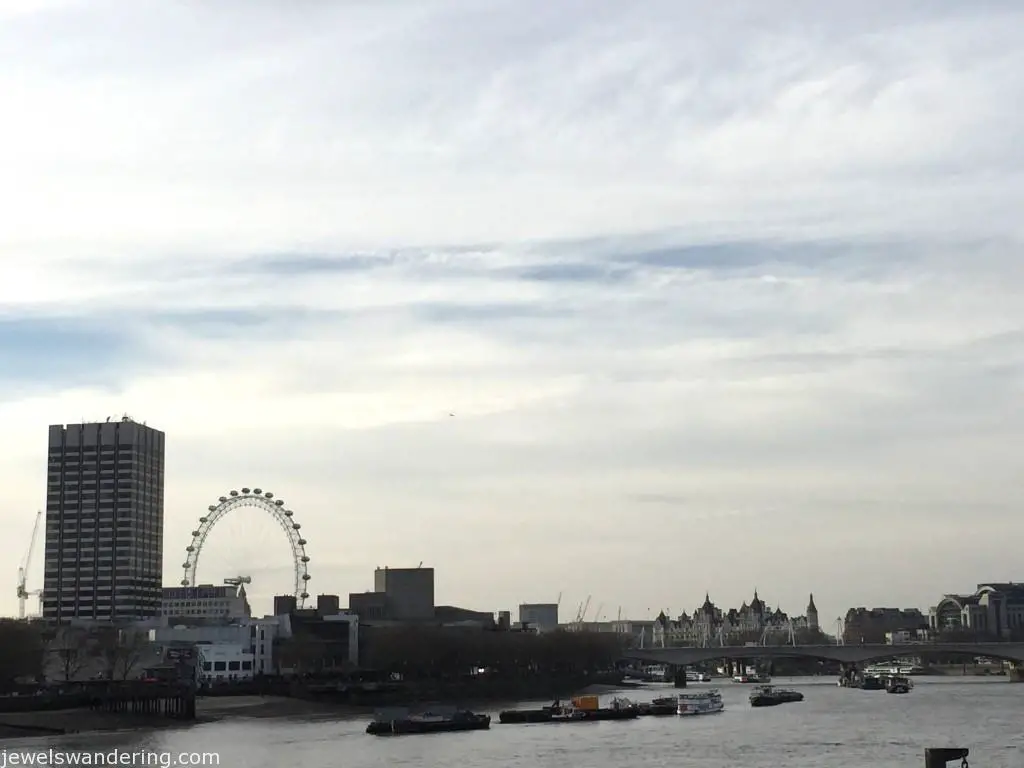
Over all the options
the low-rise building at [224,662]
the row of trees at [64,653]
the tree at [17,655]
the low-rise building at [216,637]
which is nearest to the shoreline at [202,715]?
the row of trees at [64,653]

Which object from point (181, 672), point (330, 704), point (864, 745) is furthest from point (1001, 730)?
point (181, 672)

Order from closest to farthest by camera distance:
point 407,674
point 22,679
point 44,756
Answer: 1. point 44,756
2. point 22,679
3. point 407,674

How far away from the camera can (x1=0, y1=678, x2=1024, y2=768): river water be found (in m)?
90.6

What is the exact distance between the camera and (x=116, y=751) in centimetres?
9294

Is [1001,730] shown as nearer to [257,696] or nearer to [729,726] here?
[729,726]

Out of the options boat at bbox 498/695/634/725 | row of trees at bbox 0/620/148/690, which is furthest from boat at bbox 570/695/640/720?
row of trees at bbox 0/620/148/690

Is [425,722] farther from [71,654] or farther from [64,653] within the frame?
[64,653]

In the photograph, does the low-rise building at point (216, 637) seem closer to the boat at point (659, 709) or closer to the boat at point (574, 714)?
the boat at point (659, 709)

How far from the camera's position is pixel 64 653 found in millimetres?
161375

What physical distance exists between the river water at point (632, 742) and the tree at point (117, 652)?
3378 cm

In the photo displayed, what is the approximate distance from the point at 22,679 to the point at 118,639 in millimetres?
19895

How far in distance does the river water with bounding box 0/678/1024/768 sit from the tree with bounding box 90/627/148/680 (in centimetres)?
3378

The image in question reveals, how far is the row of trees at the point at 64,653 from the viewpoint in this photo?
450ft

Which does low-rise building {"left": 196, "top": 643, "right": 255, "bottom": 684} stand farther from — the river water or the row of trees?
the river water
